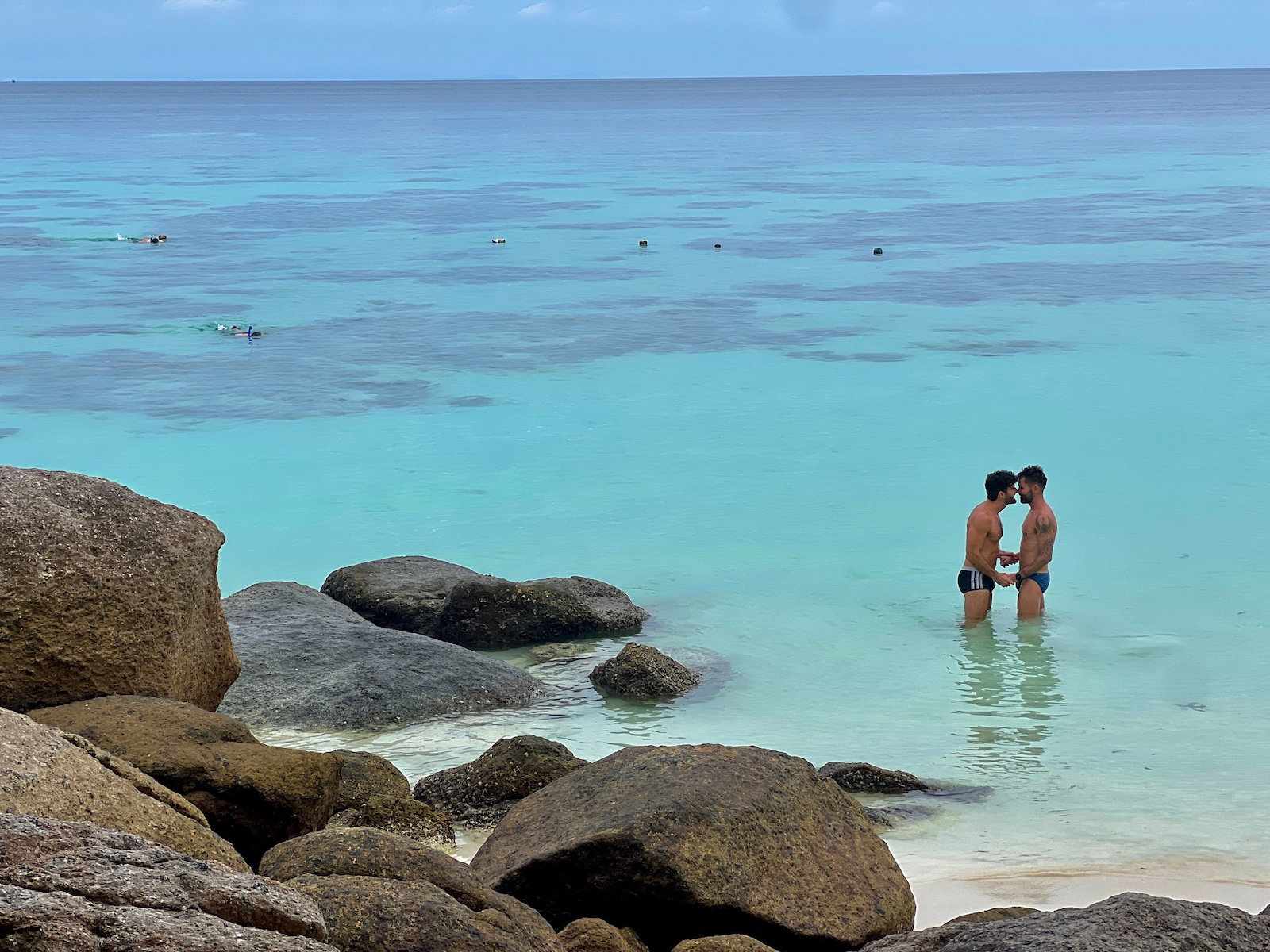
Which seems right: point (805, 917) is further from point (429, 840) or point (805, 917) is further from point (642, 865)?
point (429, 840)

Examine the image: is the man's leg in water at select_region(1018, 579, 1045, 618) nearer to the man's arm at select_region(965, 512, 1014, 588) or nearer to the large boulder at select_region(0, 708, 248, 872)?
the man's arm at select_region(965, 512, 1014, 588)

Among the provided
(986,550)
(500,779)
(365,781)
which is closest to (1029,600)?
(986,550)

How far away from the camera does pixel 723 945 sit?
529 cm

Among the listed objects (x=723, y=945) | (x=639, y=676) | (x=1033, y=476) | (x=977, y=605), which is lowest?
(x=723, y=945)

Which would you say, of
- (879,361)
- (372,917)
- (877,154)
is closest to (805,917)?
(372,917)

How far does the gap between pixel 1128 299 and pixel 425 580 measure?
2037 centimetres

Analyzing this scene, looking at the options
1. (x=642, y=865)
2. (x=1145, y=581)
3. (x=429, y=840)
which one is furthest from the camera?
(x=1145, y=581)

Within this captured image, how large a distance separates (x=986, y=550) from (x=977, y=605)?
1.87 ft

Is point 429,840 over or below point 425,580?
below

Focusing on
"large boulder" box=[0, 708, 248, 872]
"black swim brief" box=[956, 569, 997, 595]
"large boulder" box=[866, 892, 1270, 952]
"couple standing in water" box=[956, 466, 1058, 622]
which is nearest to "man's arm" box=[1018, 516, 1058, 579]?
"couple standing in water" box=[956, 466, 1058, 622]

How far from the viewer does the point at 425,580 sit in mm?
12180

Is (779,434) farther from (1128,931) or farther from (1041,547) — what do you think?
(1128,931)

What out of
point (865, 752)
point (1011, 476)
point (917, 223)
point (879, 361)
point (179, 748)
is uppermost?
point (917, 223)

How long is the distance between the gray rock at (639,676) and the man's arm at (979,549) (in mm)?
2777
